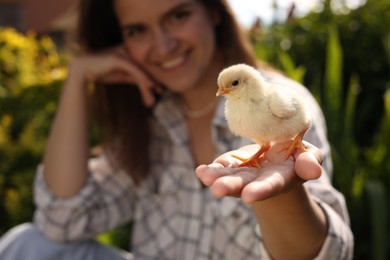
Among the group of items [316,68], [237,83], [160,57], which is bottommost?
[316,68]

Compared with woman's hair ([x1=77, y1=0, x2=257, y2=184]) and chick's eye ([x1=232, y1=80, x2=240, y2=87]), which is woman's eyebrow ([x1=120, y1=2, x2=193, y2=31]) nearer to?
woman's hair ([x1=77, y1=0, x2=257, y2=184])

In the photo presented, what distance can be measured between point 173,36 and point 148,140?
1.78 feet

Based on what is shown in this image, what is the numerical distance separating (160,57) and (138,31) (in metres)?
0.16

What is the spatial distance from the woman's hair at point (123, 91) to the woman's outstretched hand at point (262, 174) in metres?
1.10

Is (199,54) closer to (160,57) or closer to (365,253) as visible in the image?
(160,57)

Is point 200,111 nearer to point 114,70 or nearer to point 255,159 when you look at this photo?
point 114,70

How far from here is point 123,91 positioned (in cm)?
245

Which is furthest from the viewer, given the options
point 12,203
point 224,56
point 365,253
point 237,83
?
point 12,203

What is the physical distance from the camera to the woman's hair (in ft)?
7.17

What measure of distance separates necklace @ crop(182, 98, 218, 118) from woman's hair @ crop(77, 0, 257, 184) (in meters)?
0.17

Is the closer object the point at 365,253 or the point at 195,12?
the point at 195,12

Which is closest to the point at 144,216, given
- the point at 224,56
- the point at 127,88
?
the point at 127,88

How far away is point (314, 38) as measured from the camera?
362cm

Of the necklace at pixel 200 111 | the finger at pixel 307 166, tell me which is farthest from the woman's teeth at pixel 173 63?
the finger at pixel 307 166
